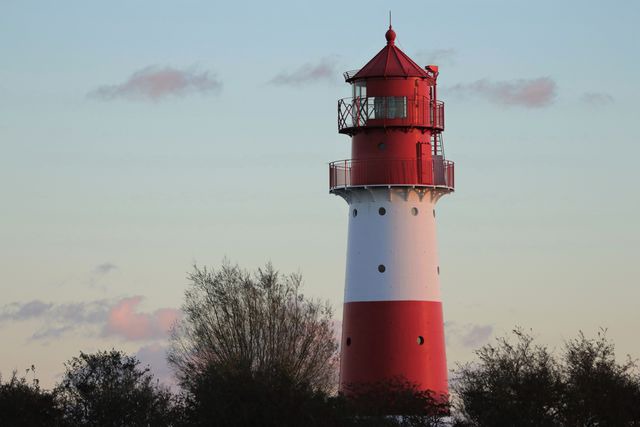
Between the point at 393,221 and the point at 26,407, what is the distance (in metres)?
14.2

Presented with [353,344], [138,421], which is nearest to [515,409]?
[353,344]

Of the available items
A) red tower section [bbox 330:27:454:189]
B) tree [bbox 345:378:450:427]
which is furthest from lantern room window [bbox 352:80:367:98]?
tree [bbox 345:378:450:427]

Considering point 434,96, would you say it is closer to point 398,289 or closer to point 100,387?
point 398,289

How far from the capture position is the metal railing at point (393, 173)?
72562 millimetres

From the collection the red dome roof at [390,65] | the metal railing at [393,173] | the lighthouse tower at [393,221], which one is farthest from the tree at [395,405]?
the red dome roof at [390,65]

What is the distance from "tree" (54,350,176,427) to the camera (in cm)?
6994

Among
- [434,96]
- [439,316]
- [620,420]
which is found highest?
[434,96]

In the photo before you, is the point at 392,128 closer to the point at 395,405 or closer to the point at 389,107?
the point at 389,107

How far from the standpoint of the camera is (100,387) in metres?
74.8

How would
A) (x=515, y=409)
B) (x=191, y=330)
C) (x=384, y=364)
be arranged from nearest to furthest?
1. (x=515, y=409)
2. (x=384, y=364)
3. (x=191, y=330)

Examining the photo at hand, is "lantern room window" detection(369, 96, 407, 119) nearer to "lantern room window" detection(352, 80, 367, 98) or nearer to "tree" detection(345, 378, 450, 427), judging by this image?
"lantern room window" detection(352, 80, 367, 98)

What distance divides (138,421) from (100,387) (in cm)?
560

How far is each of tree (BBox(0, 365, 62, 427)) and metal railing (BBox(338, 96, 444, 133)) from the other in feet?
46.5

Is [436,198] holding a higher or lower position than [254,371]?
higher
